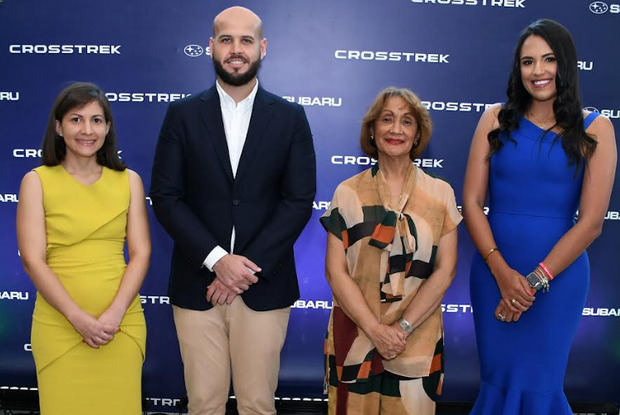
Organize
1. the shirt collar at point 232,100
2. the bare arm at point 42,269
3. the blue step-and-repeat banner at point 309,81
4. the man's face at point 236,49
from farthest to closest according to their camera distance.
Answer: the blue step-and-repeat banner at point 309,81, the shirt collar at point 232,100, the man's face at point 236,49, the bare arm at point 42,269

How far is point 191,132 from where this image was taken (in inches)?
93.5

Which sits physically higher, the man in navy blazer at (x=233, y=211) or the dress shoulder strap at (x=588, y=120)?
the dress shoulder strap at (x=588, y=120)

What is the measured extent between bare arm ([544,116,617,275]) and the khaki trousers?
122cm

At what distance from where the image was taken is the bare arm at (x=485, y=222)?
2387mm

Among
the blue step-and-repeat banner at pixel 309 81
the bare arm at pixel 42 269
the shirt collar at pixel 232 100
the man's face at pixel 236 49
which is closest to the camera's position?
the bare arm at pixel 42 269

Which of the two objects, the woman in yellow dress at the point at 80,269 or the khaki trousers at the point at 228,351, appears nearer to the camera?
the woman in yellow dress at the point at 80,269

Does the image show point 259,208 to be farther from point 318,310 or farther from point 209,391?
point 318,310

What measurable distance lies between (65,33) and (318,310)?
97.3 inches

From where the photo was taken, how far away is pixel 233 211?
2.38 m

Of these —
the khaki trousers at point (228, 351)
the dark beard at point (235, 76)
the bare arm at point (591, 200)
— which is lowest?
the khaki trousers at point (228, 351)

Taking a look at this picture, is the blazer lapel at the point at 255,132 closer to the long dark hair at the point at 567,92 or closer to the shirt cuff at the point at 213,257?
the shirt cuff at the point at 213,257

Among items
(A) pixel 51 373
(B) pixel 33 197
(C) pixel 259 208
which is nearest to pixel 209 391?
(A) pixel 51 373

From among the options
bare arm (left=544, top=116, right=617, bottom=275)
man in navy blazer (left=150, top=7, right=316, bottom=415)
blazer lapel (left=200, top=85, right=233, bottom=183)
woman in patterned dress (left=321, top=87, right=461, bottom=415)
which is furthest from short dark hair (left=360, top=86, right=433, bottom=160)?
bare arm (left=544, top=116, right=617, bottom=275)

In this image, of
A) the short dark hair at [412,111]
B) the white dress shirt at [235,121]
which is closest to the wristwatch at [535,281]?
the short dark hair at [412,111]
